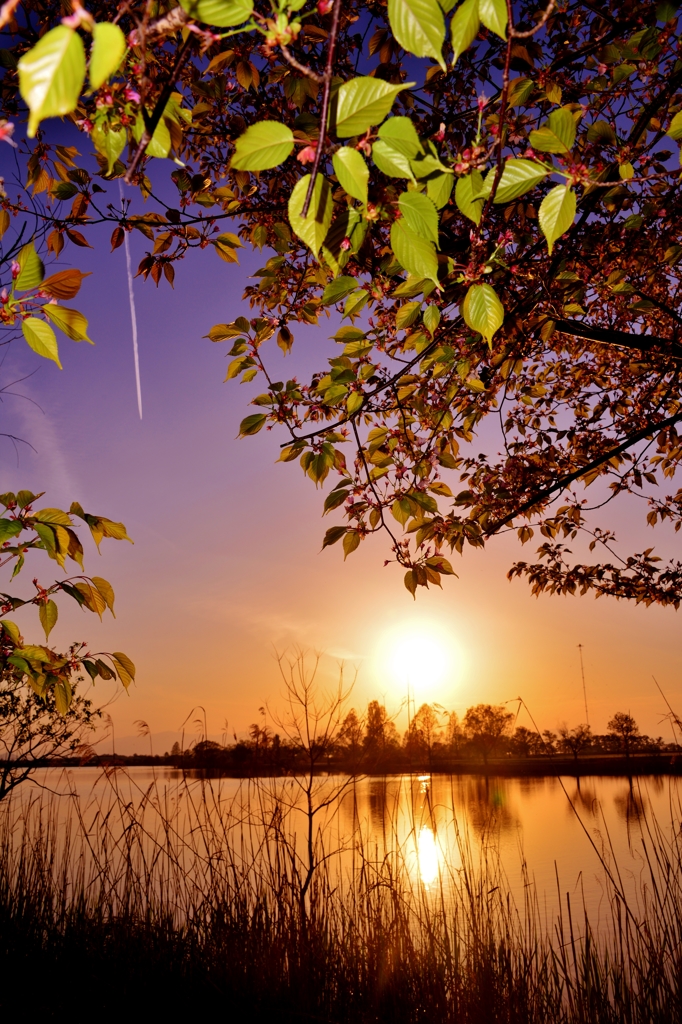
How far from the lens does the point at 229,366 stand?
1814 millimetres

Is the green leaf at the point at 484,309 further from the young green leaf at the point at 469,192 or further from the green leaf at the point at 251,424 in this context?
the green leaf at the point at 251,424

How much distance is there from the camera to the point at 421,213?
895mm

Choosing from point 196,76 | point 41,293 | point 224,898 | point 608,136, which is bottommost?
point 224,898

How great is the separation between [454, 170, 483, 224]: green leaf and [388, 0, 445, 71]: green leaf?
0.25 meters

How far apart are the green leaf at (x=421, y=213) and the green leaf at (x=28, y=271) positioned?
1.61 ft

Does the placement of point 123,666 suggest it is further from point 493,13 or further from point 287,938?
point 287,938

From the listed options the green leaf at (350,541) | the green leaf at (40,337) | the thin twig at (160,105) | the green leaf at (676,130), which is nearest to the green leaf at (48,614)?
the green leaf at (350,541)

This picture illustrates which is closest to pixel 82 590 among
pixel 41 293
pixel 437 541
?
pixel 41 293

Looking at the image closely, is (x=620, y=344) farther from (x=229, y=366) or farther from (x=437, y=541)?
(x=229, y=366)

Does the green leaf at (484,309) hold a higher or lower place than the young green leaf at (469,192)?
lower

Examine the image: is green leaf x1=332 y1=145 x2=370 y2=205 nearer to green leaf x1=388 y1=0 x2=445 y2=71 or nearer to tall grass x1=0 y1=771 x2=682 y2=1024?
green leaf x1=388 y1=0 x2=445 y2=71

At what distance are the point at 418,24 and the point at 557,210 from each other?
1.06 ft

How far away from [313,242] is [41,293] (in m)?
0.37

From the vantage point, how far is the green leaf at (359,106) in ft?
2.59
